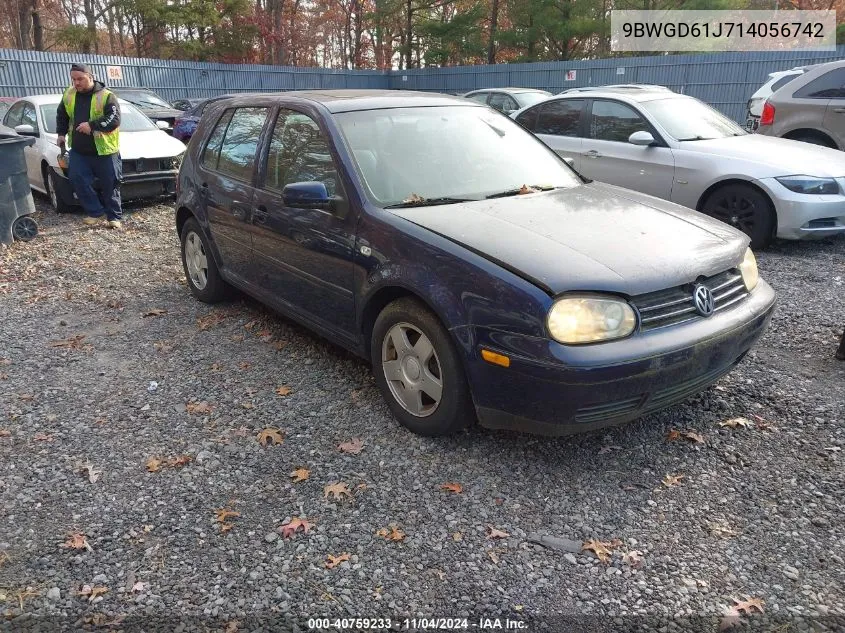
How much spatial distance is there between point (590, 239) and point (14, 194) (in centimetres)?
704

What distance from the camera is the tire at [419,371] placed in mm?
3111

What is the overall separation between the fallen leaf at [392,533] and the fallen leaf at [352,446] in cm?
62

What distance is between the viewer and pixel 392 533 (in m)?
2.75

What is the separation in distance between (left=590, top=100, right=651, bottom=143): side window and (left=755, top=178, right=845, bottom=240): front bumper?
1497 mm

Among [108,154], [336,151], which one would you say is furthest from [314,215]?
[108,154]

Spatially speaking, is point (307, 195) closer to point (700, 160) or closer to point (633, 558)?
point (633, 558)

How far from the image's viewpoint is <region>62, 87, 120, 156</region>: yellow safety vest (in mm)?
7762

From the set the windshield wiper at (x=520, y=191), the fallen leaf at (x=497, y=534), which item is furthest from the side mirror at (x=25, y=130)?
the fallen leaf at (x=497, y=534)

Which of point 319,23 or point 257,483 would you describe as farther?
point 319,23

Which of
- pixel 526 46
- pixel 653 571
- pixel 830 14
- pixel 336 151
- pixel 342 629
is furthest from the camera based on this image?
pixel 526 46

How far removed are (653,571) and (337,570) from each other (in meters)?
1.22

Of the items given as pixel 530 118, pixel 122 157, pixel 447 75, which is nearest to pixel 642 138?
pixel 530 118

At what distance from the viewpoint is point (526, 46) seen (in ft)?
96.8

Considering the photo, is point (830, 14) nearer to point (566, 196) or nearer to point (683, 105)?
point (683, 105)
